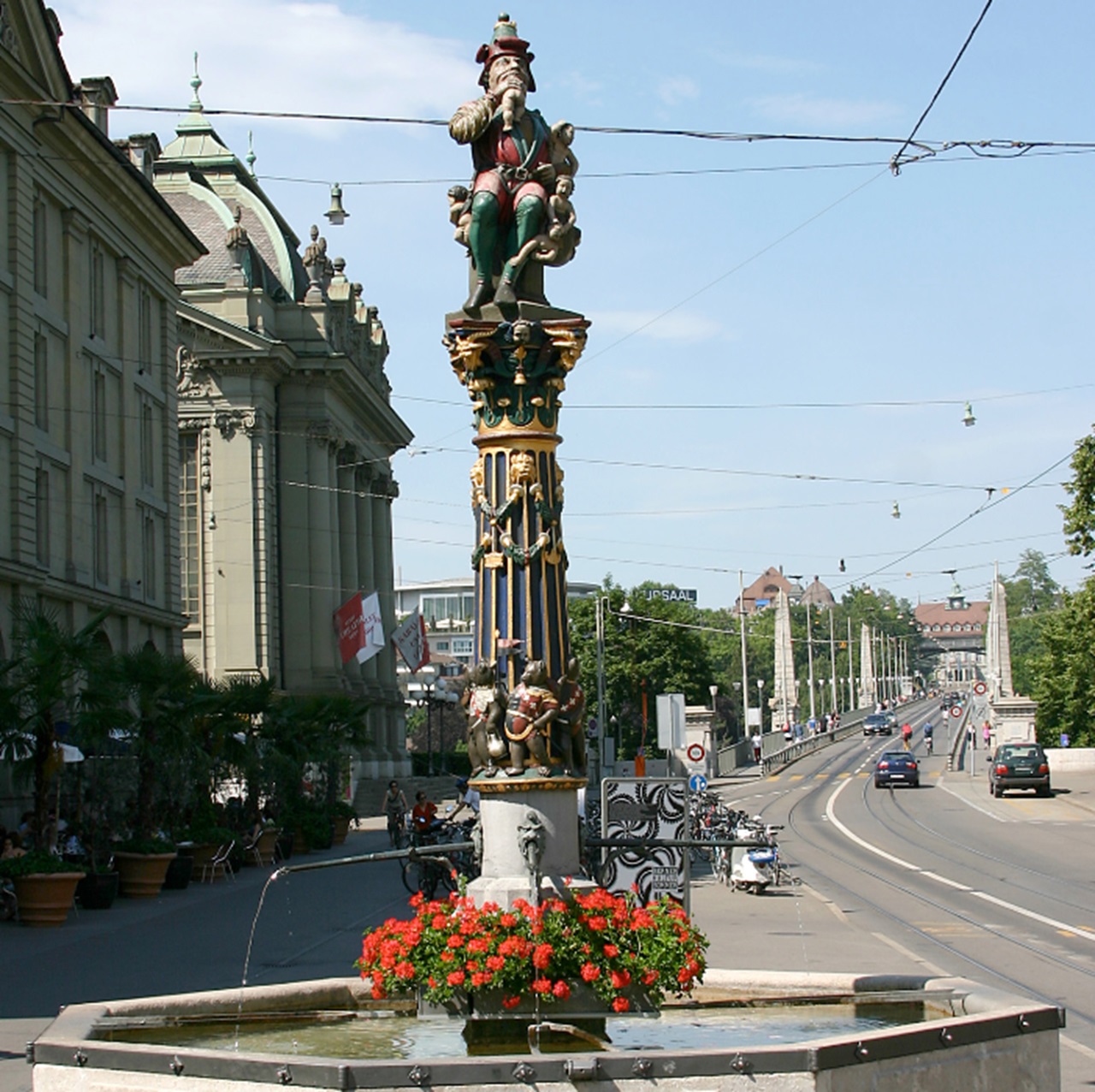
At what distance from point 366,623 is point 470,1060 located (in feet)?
203

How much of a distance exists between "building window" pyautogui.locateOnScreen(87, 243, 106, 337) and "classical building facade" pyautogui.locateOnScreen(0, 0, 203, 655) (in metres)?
0.06

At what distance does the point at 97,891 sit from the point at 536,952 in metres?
21.2

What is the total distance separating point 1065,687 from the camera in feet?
284

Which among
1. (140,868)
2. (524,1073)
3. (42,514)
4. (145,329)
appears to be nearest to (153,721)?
(140,868)

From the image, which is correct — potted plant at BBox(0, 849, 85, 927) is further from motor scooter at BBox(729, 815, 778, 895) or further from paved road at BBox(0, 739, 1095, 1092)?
motor scooter at BBox(729, 815, 778, 895)

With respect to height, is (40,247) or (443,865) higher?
(40,247)

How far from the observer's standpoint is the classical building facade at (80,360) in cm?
3844

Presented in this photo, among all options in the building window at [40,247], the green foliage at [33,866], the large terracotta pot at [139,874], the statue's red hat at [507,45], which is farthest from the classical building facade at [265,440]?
the statue's red hat at [507,45]

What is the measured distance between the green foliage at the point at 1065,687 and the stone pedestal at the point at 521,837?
59.8m

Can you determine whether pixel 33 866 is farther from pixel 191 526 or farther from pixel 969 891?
pixel 191 526

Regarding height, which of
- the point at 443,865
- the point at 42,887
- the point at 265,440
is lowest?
the point at 42,887

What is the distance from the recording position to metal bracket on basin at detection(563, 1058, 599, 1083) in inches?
284

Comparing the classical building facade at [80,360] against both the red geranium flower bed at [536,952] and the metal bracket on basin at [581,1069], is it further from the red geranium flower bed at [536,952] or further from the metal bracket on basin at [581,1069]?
the metal bracket on basin at [581,1069]

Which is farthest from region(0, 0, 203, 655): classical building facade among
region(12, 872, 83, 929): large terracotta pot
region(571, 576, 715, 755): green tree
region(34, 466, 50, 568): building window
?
region(571, 576, 715, 755): green tree
